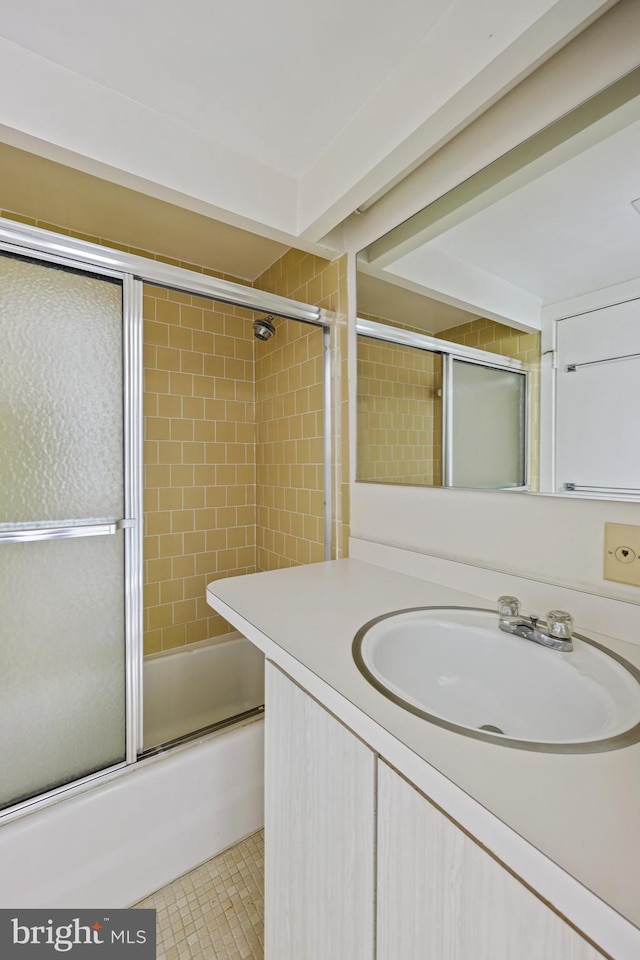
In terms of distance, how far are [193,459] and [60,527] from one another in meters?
1.07

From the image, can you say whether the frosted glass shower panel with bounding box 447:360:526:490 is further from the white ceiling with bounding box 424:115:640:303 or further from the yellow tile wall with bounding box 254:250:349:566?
the yellow tile wall with bounding box 254:250:349:566

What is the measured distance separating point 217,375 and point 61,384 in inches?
45.1

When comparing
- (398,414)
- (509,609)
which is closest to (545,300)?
(398,414)

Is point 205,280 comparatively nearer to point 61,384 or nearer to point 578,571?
point 61,384

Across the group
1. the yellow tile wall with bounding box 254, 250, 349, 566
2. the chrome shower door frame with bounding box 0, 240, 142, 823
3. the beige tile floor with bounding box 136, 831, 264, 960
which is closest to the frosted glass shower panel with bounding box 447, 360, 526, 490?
the yellow tile wall with bounding box 254, 250, 349, 566

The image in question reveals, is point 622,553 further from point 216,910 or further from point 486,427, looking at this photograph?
point 216,910

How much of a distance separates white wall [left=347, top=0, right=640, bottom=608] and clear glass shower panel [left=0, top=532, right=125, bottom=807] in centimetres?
98

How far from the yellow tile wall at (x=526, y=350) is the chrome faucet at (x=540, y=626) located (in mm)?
308

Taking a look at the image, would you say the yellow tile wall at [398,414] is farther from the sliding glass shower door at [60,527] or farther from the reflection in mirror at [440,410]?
the sliding glass shower door at [60,527]

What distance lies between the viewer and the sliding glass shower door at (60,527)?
1.22m

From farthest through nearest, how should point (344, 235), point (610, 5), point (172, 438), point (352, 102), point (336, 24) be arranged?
point (172, 438), point (344, 235), point (352, 102), point (336, 24), point (610, 5)

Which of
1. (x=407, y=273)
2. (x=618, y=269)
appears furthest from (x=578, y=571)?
(x=407, y=273)

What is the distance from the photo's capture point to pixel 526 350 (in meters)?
1.04

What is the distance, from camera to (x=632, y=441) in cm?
85
